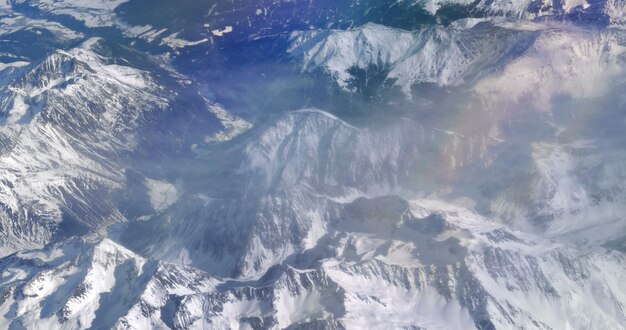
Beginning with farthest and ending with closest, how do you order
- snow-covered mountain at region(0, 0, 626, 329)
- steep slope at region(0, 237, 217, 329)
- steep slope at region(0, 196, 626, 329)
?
snow-covered mountain at region(0, 0, 626, 329), steep slope at region(0, 196, 626, 329), steep slope at region(0, 237, 217, 329)

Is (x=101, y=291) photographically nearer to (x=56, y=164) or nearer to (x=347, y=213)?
(x=347, y=213)

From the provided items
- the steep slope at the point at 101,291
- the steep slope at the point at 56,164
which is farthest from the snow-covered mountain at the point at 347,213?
the steep slope at the point at 56,164

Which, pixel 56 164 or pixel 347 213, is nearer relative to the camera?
pixel 347 213

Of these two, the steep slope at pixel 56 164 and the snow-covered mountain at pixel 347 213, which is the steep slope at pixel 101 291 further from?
the steep slope at pixel 56 164

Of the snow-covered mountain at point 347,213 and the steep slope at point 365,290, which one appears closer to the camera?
the steep slope at point 365,290

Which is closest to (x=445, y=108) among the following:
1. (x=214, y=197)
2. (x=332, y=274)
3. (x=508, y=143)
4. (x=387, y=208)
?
(x=508, y=143)

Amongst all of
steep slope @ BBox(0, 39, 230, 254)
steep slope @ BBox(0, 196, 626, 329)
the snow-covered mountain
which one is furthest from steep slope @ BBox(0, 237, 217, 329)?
steep slope @ BBox(0, 39, 230, 254)

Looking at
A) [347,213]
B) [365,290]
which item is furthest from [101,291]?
[347,213]

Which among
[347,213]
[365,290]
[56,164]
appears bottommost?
[56,164]

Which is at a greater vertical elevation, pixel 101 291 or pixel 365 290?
pixel 365 290

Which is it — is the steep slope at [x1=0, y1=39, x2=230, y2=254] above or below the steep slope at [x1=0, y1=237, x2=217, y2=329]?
below

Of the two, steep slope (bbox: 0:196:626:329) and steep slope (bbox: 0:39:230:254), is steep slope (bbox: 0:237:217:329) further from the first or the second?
steep slope (bbox: 0:39:230:254)

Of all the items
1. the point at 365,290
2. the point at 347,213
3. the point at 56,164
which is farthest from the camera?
the point at 56,164
